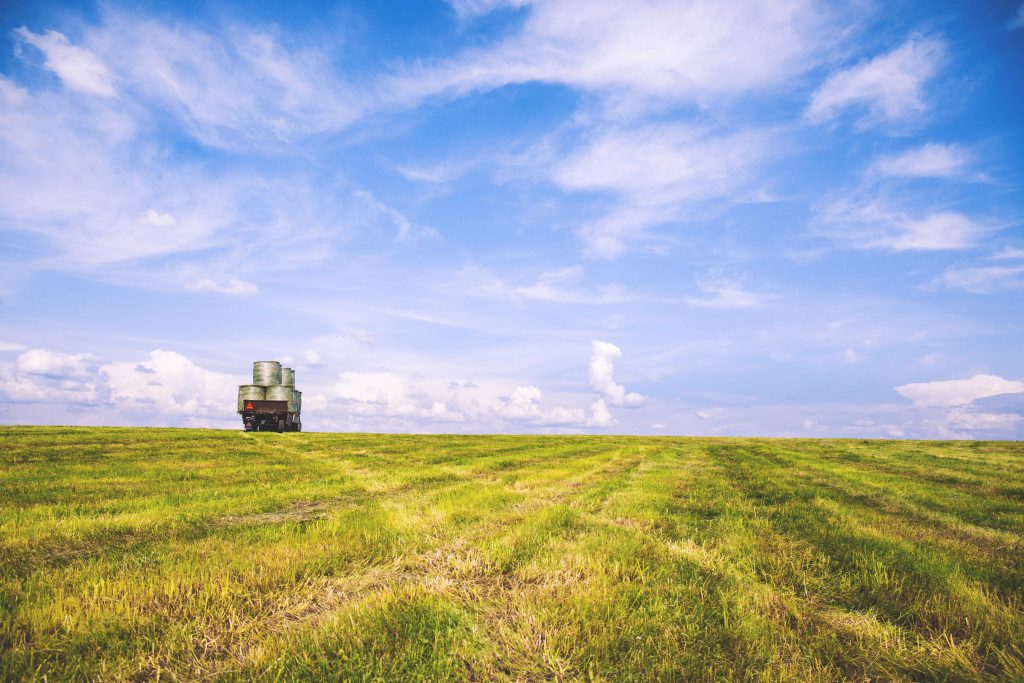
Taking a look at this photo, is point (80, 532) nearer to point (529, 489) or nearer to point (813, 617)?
point (529, 489)

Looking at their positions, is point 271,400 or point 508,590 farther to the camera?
point 271,400

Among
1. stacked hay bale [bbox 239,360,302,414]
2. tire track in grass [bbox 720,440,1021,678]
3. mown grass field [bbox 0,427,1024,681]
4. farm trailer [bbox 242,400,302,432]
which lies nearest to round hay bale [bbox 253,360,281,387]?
stacked hay bale [bbox 239,360,302,414]

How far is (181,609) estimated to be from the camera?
3.95 m

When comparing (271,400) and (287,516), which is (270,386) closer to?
(271,400)

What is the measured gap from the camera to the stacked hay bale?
5194cm

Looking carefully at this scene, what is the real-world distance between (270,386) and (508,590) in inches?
2185

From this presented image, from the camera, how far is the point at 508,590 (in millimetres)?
4367

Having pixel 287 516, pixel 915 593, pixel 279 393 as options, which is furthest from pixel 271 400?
pixel 915 593

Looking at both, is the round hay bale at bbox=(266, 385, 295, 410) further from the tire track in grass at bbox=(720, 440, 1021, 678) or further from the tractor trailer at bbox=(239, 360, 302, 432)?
the tire track in grass at bbox=(720, 440, 1021, 678)

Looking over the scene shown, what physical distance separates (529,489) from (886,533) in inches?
261

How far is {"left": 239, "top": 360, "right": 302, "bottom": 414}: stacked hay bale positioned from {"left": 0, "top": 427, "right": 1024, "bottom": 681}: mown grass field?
4630 centimetres

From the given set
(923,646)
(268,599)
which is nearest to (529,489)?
(268,599)

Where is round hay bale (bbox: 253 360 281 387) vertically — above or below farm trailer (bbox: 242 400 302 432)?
above

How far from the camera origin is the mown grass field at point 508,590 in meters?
3.18
